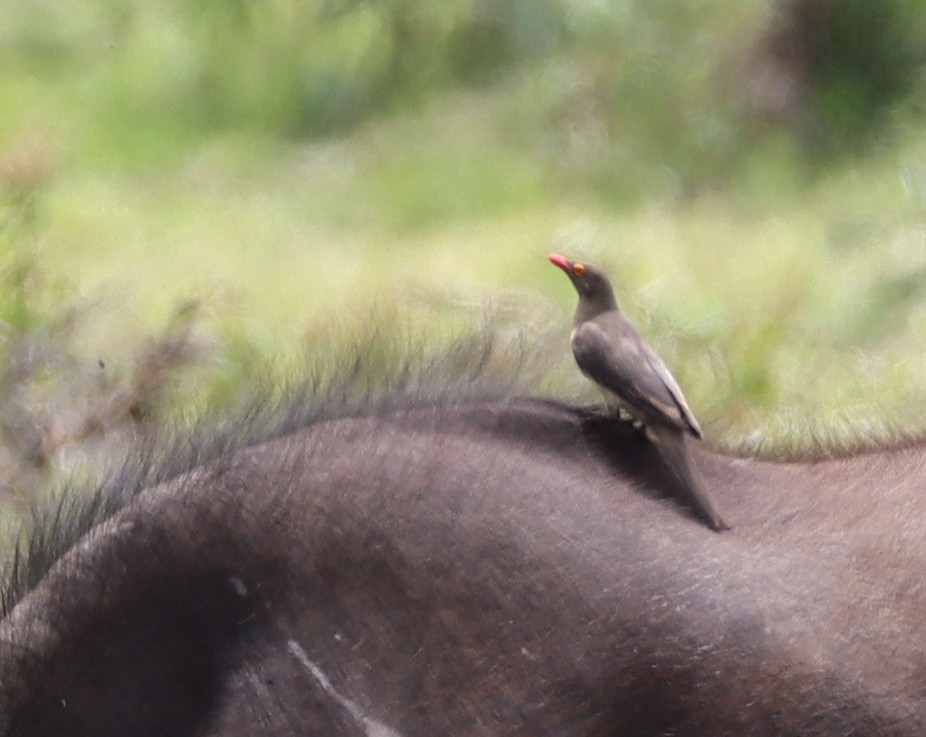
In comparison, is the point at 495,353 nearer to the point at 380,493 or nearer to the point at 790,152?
the point at 380,493

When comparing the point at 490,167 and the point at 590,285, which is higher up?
the point at 590,285

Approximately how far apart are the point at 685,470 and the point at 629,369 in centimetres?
13

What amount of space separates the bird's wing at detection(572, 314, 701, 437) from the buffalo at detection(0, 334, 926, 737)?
8 cm

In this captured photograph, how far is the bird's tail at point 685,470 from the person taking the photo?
164 centimetres

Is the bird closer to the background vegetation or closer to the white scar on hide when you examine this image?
the white scar on hide

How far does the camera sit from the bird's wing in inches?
65.6

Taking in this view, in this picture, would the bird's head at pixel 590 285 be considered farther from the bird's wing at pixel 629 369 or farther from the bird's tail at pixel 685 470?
the bird's tail at pixel 685 470

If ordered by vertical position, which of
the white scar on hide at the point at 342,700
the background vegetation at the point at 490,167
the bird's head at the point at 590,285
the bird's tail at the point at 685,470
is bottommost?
the background vegetation at the point at 490,167

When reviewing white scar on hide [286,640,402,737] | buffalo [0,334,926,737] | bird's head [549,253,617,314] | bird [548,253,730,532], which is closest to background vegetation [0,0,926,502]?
bird's head [549,253,617,314]

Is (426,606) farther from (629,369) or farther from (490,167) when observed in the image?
(490,167)

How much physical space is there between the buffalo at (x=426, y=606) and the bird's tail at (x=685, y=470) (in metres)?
0.02

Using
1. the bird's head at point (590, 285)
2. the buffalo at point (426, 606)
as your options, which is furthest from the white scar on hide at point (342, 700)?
the bird's head at point (590, 285)

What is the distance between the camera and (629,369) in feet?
5.63

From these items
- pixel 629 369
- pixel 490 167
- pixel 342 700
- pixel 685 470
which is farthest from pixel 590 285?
pixel 490 167
